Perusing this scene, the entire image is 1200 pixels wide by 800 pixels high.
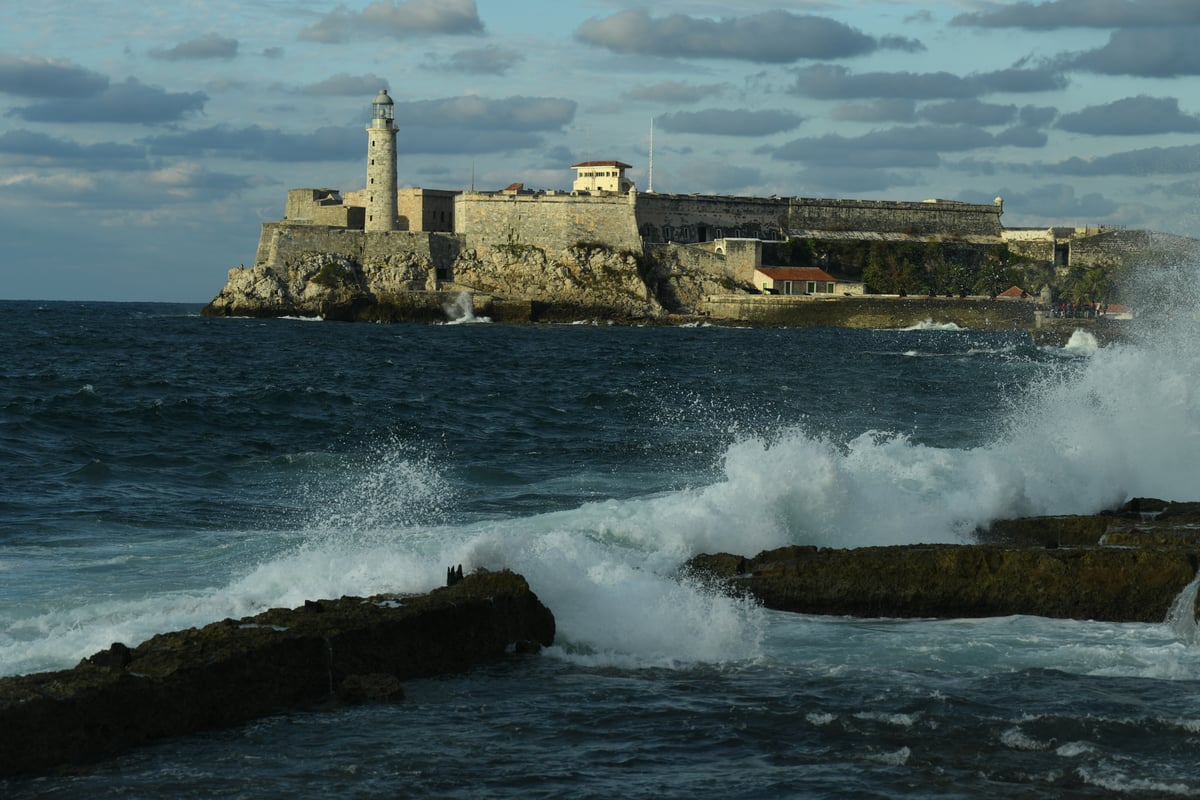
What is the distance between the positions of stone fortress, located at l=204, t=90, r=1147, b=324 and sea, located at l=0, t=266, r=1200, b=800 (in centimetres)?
4344

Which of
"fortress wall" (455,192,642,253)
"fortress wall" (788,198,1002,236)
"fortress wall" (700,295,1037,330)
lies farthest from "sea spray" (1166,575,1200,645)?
"fortress wall" (788,198,1002,236)

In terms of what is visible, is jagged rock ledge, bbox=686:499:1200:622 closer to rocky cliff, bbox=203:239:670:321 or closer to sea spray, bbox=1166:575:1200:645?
sea spray, bbox=1166:575:1200:645

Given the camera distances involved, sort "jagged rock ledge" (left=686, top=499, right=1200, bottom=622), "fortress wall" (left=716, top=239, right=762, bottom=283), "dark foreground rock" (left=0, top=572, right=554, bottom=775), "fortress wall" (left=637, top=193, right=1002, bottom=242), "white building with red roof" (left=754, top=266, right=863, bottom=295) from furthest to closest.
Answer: "fortress wall" (left=637, top=193, right=1002, bottom=242)
"fortress wall" (left=716, top=239, right=762, bottom=283)
"white building with red roof" (left=754, top=266, right=863, bottom=295)
"jagged rock ledge" (left=686, top=499, right=1200, bottom=622)
"dark foreground rock" (left=0, top=572, right=554, bottom=775)

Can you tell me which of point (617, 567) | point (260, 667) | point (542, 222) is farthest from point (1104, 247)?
point (260, 667)

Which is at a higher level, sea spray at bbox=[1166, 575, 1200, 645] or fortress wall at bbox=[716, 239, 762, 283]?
fortress wall at bbox=[716, 239, 762, 283]

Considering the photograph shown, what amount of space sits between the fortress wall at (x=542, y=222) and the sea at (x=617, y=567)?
153 feet

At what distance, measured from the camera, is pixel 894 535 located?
1184cm

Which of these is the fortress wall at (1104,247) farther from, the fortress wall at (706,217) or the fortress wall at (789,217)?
the fortress wall at (706,217)

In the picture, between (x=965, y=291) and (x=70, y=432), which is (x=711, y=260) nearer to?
(x=965, y=291)

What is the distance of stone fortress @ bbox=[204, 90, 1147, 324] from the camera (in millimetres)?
70188

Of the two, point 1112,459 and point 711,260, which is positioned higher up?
point 711,260

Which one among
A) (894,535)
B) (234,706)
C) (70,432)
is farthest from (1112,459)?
(70,432)

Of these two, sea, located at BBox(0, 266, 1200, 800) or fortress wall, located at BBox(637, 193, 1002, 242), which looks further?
fortress wall, located at BBox(637, 193, 1002, 242)

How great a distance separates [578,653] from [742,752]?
6.89 ft
